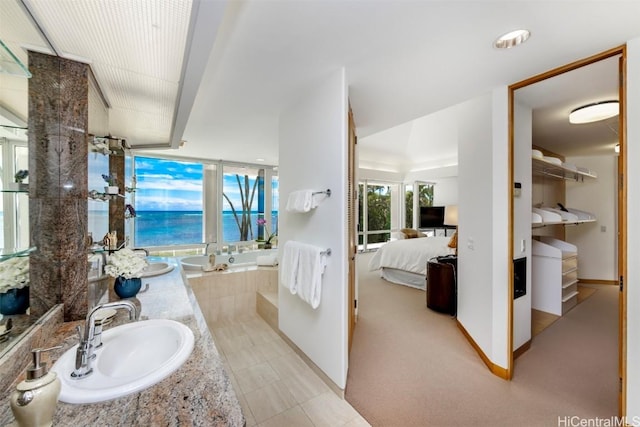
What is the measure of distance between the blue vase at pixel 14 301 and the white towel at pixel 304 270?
150 cm

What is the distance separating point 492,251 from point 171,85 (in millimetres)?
2733

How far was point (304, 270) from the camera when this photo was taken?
206 cm

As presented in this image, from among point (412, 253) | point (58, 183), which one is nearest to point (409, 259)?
point (412, 253)

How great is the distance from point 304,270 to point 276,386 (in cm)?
91

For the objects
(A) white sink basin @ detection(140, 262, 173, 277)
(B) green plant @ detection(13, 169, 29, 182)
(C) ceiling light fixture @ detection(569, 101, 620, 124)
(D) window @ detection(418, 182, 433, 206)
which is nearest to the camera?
(B) green plant @ detection(13, 169, 29, 182)

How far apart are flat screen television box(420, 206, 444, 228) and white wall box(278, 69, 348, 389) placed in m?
5.67

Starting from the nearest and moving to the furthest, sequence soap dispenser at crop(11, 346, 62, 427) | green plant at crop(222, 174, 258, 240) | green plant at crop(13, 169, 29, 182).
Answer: soap dispenser at crop(11, 346, 62, 427) < green plant at crop(13, 169, 29, 182) < green plant at crop(222, 174, 258, 240)

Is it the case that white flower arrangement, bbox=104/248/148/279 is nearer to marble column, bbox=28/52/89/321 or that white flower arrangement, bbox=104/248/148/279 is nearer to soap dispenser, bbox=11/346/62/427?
marble column, bbox=28/52/89/321

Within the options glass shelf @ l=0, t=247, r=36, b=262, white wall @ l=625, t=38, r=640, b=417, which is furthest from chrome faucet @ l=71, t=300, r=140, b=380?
white wall @ l=625, t=38, r=640, b=417

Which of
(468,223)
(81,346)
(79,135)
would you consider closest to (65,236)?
(79,135)

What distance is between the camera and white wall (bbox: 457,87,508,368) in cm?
200

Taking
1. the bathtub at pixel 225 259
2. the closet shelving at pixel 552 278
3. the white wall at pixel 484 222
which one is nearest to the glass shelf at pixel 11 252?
the bathtub at pixel 225 259

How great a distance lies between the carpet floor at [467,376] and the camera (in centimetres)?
166

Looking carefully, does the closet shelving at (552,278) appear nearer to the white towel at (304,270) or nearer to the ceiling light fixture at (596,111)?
the ceiling light fixture at (596,111)
